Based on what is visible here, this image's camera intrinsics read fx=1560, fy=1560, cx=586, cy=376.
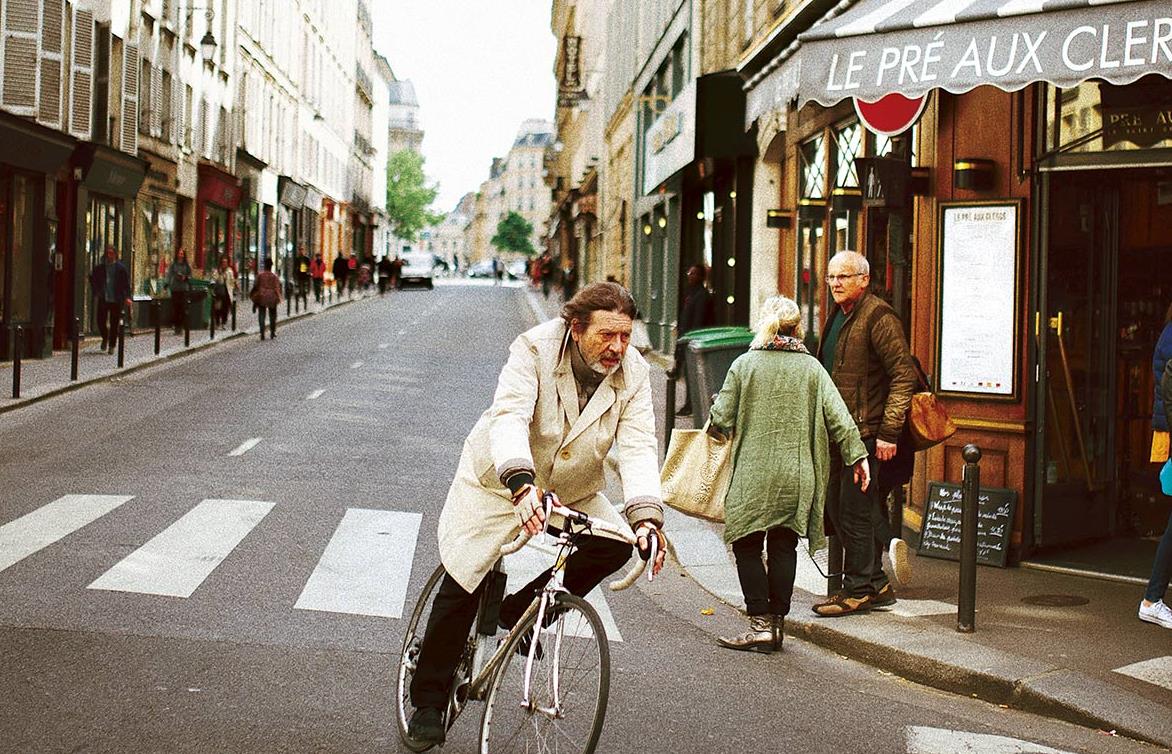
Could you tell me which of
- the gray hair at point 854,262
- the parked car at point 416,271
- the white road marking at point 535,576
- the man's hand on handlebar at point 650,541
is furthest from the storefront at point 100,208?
the parked car at point 416,271

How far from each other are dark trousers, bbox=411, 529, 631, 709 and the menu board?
17.7 ft

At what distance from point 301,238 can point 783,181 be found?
45431 mm

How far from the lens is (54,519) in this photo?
10.1 metres

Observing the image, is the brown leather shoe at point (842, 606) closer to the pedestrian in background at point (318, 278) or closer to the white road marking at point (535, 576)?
the white road marking at point (535, 576)

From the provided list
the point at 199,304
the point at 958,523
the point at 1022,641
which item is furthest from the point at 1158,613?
the point at 199,304

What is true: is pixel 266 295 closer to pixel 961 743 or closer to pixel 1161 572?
pixel 1161 572

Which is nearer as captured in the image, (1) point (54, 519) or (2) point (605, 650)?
(2) point (605, 650)

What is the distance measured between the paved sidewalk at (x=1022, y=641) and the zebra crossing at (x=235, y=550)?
3.87 ft

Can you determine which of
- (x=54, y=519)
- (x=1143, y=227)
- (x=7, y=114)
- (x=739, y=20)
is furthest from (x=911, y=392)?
(x=7, y=114)

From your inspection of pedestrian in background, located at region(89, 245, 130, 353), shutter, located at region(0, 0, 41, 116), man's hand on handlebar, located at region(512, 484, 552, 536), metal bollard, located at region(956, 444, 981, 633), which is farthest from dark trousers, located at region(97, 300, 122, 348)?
man's hand on handlebar, located at region(512, 484, 552, 536)

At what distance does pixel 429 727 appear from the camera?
204 inches

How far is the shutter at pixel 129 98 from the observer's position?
1124 inches

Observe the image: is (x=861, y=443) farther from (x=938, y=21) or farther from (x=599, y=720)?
(x=599, y=720)

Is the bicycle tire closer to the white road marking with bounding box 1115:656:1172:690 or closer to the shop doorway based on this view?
the white road marking with bounding box 1115:656:1172:690
